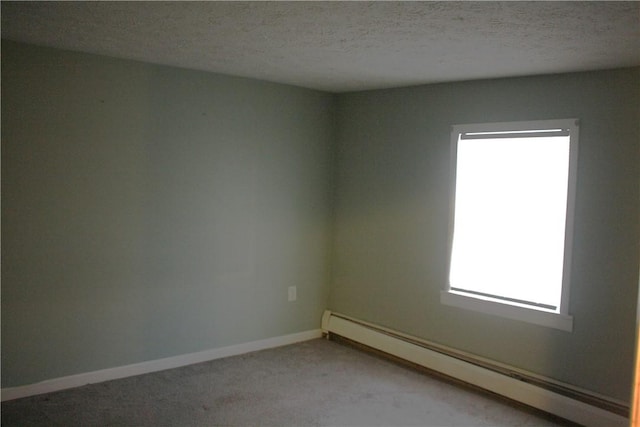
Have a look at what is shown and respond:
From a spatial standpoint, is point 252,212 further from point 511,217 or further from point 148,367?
point 511,217

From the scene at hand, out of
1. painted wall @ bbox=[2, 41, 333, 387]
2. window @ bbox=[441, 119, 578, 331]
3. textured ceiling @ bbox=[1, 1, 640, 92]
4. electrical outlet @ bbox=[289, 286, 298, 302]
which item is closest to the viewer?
textured ceiling @ bbox=[1, 1, 640, 92]

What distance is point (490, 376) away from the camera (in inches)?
146

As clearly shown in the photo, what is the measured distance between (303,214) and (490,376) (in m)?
1.95

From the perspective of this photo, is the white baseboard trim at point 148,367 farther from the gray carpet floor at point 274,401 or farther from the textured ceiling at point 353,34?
the textured ceiling at point 353,34

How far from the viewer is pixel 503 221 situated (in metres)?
3.75

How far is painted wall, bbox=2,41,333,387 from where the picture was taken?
3.35m

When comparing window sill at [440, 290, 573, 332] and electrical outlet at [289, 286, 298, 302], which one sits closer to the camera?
window sill at [440, 290, 573, 332]

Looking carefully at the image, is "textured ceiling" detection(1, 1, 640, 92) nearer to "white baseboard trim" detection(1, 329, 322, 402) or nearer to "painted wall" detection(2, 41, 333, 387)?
"painted wall" detection(2, 41, 333, 387)

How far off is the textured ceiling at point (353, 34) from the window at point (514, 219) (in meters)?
0.44

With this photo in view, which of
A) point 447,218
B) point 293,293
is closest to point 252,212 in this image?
point 293,293

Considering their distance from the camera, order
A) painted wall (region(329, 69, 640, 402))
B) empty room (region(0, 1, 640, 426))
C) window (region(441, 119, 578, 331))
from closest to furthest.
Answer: empty room (region(0, 1, 640, 426))
painted wall (region(329, 69, 640, 402))
window (region(441, 119, 578, 331))

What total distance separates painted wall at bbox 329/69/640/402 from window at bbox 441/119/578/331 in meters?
0.07

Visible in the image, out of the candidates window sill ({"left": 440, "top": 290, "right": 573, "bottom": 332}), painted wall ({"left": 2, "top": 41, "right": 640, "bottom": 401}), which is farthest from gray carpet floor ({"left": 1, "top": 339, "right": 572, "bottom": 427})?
window sill ({"left": 440, "top": 290, "right": 573, "bottom": 332})

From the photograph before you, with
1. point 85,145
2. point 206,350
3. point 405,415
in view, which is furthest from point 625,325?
point 85,145
